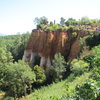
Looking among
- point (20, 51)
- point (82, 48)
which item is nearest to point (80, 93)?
point (82, 48)

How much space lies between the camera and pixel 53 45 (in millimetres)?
36625

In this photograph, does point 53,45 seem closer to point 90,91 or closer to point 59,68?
point 59,68

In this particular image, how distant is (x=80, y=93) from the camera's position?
15.3ft

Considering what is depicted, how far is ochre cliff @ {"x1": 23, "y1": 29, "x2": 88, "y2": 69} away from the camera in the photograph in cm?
3431

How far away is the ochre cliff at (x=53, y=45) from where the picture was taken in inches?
1351

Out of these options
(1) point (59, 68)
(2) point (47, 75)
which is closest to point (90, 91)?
(1) point (59, 68)

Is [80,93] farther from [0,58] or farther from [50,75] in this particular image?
[0,58]

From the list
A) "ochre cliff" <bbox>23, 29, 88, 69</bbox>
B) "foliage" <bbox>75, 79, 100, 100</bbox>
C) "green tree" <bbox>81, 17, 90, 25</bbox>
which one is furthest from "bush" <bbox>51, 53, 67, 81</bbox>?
"foliage" <bbox>75, 79, 100, 100</bbox>

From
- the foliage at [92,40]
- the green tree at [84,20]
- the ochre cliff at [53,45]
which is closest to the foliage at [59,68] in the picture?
the ochre cliff at [53,45]

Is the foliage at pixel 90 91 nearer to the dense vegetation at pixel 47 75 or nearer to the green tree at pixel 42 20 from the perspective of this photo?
the dense vegetation at pixel 47 75

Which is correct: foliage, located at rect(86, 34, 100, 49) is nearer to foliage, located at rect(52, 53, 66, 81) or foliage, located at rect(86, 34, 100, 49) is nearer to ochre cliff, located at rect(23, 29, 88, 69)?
ochre cliff, located at rect(23, 29, 88, 69)

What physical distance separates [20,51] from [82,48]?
21246 mm

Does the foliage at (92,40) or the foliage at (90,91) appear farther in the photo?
the foliage at (92,40)

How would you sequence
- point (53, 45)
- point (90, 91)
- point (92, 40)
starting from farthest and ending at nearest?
point (53, 45), point (92, 40), point (90, 91)
